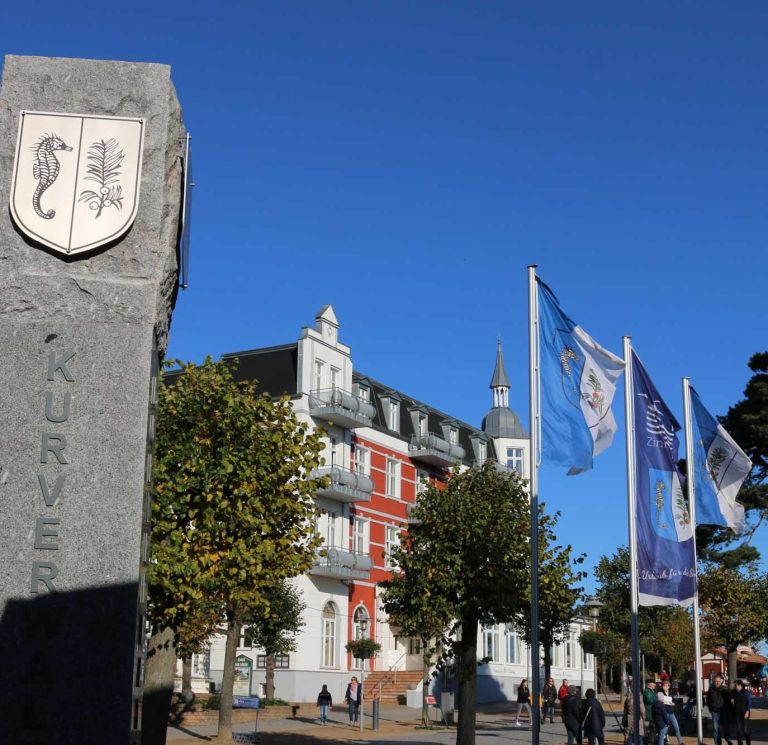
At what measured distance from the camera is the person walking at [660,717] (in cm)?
2677

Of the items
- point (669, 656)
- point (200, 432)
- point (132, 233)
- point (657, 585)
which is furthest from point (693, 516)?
point (669, 656)

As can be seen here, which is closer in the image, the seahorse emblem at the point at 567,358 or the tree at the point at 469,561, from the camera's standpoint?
the seahorse emblem at the point at 567,358

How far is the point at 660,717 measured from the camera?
88.6 feet

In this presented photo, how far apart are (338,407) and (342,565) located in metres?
7.91

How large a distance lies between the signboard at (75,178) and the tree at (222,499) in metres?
12.5

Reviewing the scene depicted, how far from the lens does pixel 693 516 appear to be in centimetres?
2406

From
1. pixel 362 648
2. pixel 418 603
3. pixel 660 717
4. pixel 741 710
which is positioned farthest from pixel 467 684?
pixel 362 648

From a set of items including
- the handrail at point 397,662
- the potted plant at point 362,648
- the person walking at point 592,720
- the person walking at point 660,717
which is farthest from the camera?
the handrail at point 397,662

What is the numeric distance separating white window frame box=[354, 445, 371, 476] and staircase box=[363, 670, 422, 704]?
1060 cm

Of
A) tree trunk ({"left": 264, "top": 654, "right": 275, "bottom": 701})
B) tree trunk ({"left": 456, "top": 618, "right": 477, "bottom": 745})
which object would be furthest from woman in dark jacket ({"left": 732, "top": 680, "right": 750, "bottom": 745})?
tree trunk ({"left": 264, "top": 654, "right": 275, "bottom": 701})

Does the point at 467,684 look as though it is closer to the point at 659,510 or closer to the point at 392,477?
the point at 659,510

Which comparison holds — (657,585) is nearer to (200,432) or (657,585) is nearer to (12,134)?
(200,432)

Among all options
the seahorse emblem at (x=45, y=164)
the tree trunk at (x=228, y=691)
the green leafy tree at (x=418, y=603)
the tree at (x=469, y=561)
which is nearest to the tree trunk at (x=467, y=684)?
the tree at (x=469, y=561)

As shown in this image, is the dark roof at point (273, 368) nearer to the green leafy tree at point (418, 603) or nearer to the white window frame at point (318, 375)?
the white window frame at point (318, 375)
